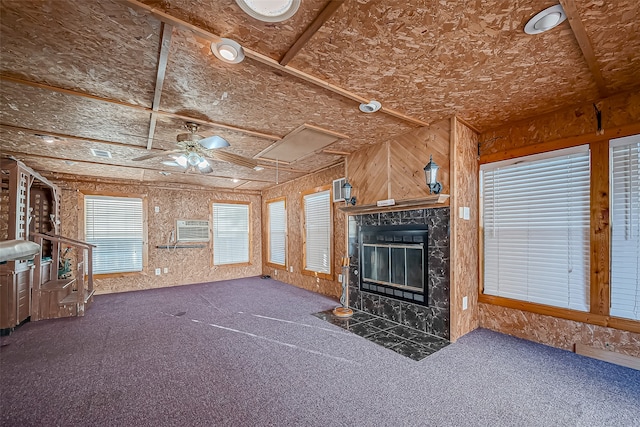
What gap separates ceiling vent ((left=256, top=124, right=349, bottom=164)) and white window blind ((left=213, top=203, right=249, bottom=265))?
335cm

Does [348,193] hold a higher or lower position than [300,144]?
lower

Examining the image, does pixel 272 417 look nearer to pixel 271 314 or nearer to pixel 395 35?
pixel 271 314

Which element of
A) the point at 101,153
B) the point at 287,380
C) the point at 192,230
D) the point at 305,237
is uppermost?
the point at 101,153

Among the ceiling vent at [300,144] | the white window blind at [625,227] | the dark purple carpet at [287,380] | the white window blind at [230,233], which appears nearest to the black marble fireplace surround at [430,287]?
the dark purple carpet at [287,380]

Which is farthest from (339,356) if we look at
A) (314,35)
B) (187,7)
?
(187,7)

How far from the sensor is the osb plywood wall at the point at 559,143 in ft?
8.01

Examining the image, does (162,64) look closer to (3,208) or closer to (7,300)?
(7,300)

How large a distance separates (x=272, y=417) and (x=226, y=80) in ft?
8.57

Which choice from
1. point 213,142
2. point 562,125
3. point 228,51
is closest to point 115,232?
point 213,142

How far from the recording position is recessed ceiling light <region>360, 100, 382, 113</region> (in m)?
2.57

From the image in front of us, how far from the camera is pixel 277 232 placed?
23.2 ft

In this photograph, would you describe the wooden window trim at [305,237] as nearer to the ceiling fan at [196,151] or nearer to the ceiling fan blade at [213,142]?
the ceiling fan at [196,151]

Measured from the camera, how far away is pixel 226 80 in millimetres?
2154

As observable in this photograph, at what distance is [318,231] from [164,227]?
3.88 m
